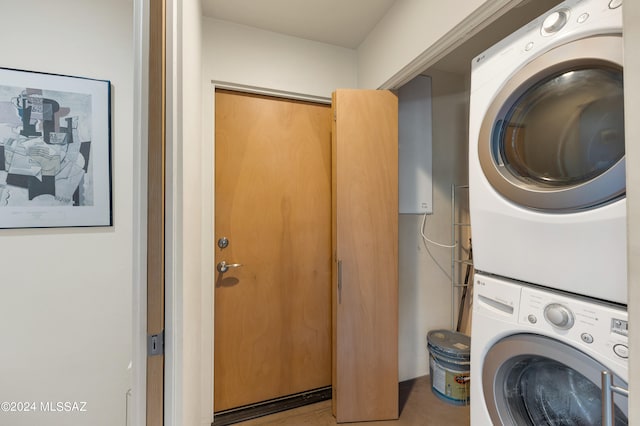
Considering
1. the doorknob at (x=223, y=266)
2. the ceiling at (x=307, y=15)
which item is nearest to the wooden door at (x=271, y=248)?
the doorknob at (x=223, y=266)

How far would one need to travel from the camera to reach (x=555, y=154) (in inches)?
34.4

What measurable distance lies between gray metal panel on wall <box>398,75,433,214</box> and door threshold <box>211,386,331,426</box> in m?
1.40

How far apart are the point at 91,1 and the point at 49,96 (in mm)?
515

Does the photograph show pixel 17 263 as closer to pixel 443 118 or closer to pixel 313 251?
pixel 313 251

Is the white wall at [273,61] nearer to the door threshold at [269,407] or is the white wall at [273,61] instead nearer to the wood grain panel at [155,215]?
the wood grain panel at [155,215]

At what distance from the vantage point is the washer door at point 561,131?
706 mm

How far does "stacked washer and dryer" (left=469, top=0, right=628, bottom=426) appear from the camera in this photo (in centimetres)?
69

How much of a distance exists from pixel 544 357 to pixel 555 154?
2.05 ft

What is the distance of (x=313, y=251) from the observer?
1896 millimetres

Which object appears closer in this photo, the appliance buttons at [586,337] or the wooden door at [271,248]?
the appliance buttons at [586,337]

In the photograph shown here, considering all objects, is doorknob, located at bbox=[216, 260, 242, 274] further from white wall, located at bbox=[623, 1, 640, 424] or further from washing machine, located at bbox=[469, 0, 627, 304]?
white wall, located at bbox=[623, 1, 640, 424]

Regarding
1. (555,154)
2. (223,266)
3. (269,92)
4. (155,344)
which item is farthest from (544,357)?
(269,92)

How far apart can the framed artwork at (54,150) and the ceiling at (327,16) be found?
833 millimetres

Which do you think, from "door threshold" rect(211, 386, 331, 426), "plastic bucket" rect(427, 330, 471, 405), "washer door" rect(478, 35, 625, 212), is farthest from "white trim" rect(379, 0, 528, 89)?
"door threshold" rect(211, 386, 331, 426)
